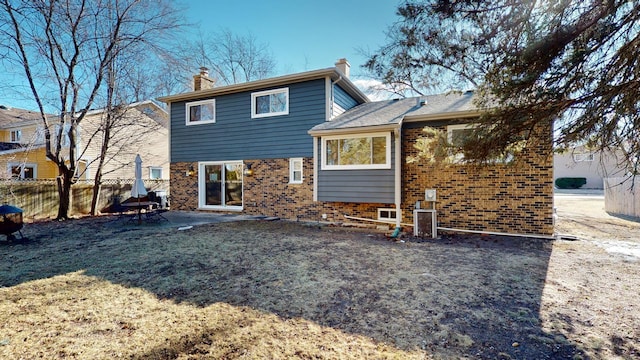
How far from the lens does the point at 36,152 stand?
15.4m

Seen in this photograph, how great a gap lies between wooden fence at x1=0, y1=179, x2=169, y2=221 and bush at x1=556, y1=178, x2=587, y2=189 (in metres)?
34.1

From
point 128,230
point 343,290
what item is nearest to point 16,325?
point 343,290

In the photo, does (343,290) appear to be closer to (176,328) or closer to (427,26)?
(176,328)

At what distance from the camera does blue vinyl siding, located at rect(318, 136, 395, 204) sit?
313 inches

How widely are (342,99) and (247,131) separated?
3.42 m

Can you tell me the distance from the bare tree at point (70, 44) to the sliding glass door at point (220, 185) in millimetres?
4302

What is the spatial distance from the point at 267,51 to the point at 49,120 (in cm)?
1421

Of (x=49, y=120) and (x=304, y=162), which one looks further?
(x=49, y=120)

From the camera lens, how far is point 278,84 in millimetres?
9914

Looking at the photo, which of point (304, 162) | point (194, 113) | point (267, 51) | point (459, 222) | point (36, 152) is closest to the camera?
point (459, 222)

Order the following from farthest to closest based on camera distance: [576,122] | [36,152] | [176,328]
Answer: [36,152] < [576,122] < [176,328]

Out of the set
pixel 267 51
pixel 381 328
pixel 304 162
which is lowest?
pixel 381 328

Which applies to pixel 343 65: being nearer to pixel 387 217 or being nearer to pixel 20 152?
pixel 387 217

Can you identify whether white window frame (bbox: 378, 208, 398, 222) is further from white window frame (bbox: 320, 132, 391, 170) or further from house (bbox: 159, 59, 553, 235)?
white window frame (bbox: 320, 132, 391, 170)
